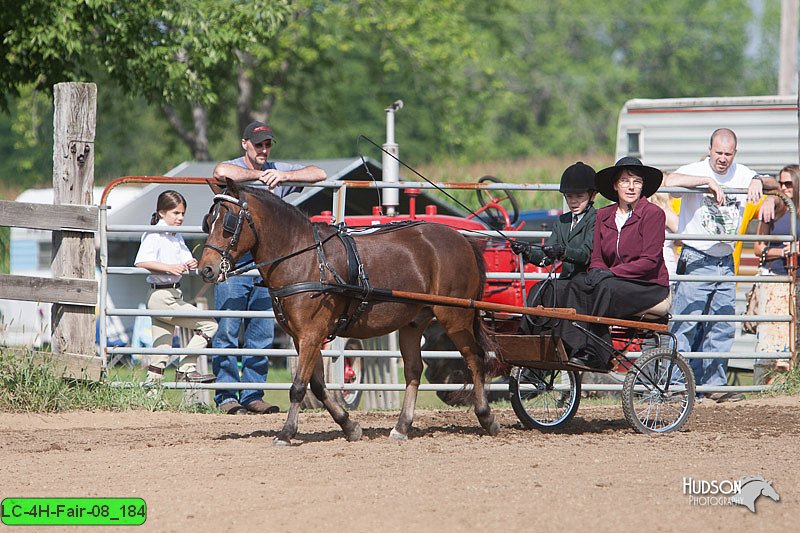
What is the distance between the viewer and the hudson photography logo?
5898mm

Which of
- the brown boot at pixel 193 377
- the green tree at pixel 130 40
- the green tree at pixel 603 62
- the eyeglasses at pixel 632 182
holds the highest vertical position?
the green tree at pixel 603 62

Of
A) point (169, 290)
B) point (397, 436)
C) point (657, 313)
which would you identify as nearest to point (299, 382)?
point (397, 436)

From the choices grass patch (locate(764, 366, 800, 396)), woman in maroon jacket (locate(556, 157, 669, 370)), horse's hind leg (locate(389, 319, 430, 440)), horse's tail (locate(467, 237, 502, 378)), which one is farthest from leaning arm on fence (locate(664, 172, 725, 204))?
horse's hind leg (locate(389, 319, 430, 440))

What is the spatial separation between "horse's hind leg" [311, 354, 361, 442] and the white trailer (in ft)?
25.1

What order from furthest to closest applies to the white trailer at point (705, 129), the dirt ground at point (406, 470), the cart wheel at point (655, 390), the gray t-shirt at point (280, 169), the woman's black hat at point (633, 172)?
the white trailer at point (705, 129) < the gray t-shirt at point (280, 169) < the woman's black hat at point (633, 172) < the cart wheel at point (655, 390) < the dirt ground at point (406, 470)

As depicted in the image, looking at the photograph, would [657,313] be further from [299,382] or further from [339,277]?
[299,382]

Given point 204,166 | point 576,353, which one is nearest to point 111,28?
point 204,166

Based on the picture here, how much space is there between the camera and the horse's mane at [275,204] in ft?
24.7

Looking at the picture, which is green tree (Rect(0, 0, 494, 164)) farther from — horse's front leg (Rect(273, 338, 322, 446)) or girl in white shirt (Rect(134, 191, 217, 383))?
horse's front leg (Rect(273, 338, 322, 446))

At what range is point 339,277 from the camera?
7.61 metres

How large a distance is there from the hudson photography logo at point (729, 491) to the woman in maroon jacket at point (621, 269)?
1.83m

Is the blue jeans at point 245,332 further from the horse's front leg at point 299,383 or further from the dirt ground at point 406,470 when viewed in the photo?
the horse's front leg at point 299,383

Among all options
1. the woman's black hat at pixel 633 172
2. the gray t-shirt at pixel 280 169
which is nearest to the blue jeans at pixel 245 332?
the gray t-shirt at pixel 280 169

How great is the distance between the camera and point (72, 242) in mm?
9523
